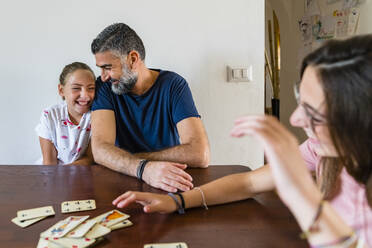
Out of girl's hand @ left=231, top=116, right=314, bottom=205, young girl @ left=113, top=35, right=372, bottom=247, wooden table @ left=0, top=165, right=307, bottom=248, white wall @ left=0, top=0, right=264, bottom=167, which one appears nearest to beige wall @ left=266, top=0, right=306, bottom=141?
white wall @ left=0, top=0, right=264, bottom=167

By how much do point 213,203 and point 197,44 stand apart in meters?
1.39

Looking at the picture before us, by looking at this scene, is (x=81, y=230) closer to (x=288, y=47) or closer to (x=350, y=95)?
(x=350, y=95)

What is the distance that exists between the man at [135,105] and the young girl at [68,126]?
15cm

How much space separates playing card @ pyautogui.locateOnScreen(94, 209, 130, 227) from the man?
0.65m

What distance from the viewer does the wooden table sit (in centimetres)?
94

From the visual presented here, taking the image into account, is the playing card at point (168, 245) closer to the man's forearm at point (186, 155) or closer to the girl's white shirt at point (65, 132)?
the man's forearm at point (186, 155)

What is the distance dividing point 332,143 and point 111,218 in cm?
69

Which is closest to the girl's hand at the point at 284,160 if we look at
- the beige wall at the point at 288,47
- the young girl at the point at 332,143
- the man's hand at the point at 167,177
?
the young girl at the point at 332,143

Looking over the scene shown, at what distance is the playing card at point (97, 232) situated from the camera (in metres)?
0.94

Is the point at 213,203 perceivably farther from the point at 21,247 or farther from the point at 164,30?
the point at 164,30

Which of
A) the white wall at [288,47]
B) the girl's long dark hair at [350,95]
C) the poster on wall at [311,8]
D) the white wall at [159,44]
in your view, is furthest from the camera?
the white wall at [288,47]

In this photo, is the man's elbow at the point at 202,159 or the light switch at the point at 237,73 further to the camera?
the light switch at the point at 237,73

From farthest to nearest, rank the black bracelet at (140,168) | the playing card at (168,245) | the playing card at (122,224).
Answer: the black bracelet at (140,168)
the playing card at (122,224)
the playing card at (168,245)

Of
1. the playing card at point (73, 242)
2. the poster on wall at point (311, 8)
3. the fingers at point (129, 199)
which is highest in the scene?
the poster on wall at point (311, 8)
